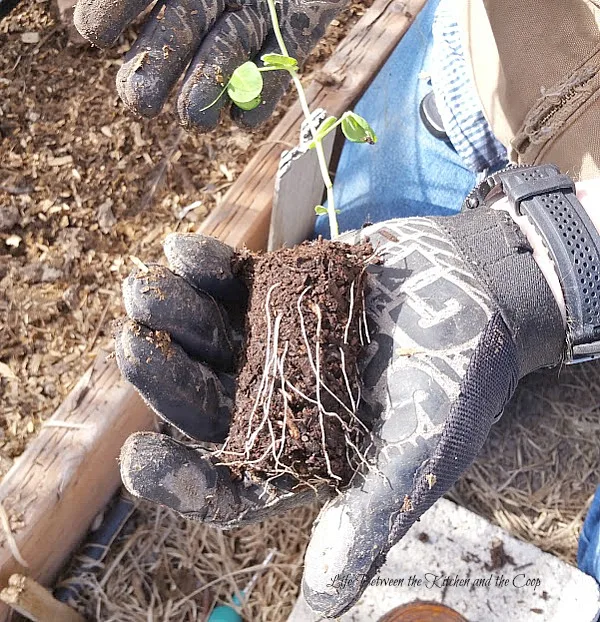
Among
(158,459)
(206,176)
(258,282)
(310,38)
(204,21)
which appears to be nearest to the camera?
(158,459)

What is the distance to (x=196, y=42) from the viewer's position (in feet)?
3.34

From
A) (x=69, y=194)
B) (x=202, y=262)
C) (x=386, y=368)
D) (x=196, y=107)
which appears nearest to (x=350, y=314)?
(x=386, y=368)

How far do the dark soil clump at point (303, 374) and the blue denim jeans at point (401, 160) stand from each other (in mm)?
614

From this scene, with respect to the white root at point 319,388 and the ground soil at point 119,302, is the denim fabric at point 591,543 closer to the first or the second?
the ground soil at point 119,302

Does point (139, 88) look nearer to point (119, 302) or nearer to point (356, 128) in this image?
point (356, 128)

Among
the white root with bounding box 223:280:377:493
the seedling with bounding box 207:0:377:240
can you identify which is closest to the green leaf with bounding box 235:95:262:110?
the seedling with bounding box 207:0:377:240

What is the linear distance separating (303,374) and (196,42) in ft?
1.82

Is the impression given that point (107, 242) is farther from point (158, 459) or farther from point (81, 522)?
point (158, 459)

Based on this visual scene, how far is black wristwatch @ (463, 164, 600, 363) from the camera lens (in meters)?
0.87

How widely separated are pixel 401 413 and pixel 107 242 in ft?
3.03

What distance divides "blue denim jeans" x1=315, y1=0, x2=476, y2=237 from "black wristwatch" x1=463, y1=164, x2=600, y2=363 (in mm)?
540

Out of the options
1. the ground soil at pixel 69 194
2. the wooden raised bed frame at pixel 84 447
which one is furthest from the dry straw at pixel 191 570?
the ground soil at pixel 69 194

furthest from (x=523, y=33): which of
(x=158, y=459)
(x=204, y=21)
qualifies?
(x=158, y=459)

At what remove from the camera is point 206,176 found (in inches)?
63.7
